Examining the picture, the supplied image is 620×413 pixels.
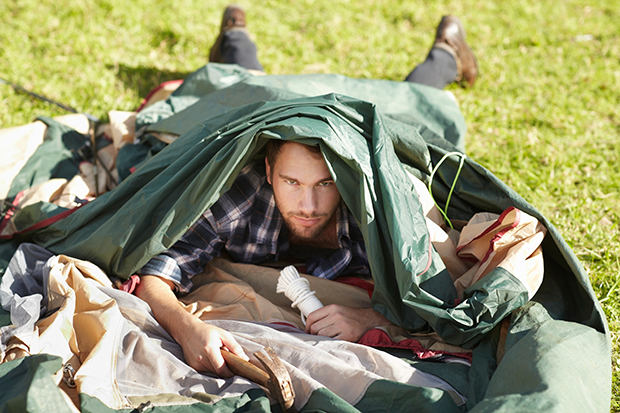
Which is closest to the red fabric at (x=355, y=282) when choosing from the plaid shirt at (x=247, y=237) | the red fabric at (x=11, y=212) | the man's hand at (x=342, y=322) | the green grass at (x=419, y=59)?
the plaid shirt at (x=247, y=237)

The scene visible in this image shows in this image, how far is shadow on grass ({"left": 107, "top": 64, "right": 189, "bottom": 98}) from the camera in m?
4.46

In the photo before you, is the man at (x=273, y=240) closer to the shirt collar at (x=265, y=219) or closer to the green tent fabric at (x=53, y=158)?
the shirt collar at (x=265, y=219)

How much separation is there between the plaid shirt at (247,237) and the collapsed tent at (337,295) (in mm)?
113

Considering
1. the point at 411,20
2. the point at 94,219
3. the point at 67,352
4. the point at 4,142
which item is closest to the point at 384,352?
the point at 67,352

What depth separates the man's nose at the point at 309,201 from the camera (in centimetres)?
255

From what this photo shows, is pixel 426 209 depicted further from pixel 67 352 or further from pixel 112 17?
pixel 112 17

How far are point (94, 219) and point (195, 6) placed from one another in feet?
10.8

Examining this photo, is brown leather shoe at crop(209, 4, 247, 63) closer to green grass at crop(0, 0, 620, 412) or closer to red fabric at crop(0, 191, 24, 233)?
green grass at crop(0, 0, 620, 412)

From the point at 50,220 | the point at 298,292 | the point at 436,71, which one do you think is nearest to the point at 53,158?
the point at 50,220

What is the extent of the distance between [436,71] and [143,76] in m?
2.39

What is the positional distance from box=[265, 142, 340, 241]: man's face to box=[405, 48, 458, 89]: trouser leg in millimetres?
1822

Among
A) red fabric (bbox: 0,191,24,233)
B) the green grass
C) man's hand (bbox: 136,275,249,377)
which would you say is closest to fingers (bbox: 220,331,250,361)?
man's hand (bbox: 136,275,249,377)

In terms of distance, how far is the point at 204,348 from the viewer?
216 cm

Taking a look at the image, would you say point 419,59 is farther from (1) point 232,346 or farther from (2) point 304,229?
(1) point 232,346
